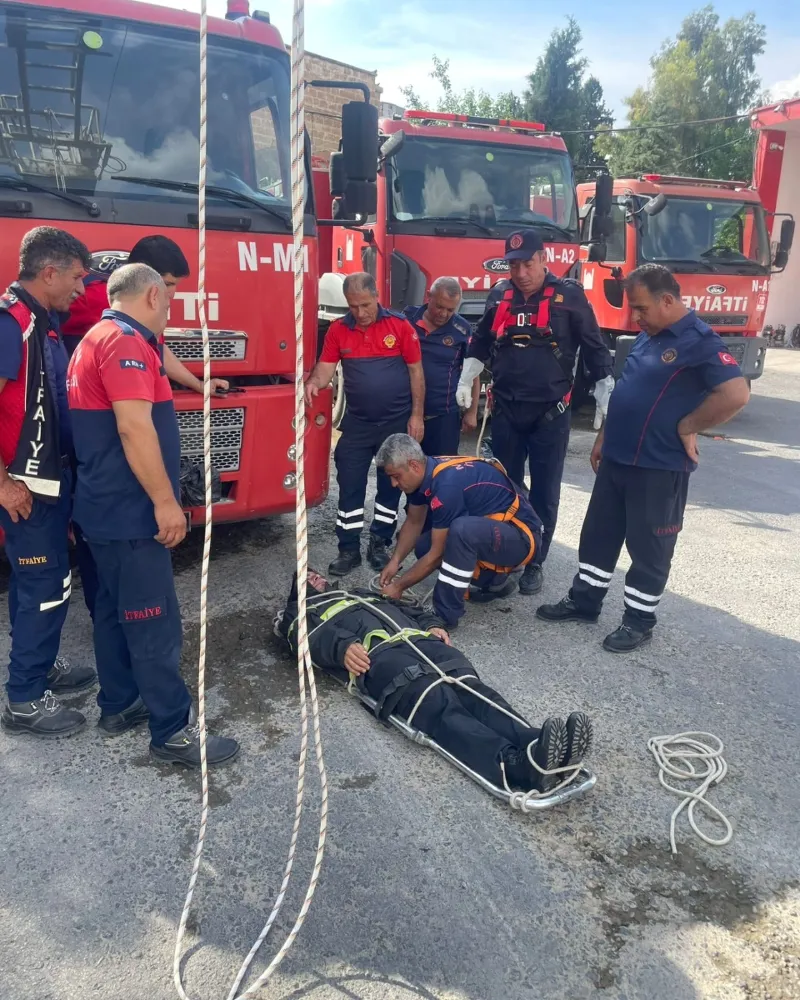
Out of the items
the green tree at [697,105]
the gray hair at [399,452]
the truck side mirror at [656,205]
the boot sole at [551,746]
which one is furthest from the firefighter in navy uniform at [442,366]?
the green tree at [697,105]

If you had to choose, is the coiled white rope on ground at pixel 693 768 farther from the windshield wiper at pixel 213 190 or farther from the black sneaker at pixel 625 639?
the windshield wiper at pixel 213 190

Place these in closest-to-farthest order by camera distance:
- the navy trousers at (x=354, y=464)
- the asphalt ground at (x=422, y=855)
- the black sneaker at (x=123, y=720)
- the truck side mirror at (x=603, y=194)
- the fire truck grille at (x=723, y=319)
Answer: the asphalt ground at (x=422, y=855), the black sneaker at (x=123, y=720), the navy trousers at (x=354, y=464), the truck side mirror at (x=603, y=194), the fire truck grille at (x=723, y=319)

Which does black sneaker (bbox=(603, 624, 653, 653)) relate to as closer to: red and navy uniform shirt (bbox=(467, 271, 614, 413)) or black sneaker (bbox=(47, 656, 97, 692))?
red and navy uniform shirt (bbox=(467, 271, 614, 413))

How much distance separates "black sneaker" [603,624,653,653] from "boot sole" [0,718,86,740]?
2.47 m

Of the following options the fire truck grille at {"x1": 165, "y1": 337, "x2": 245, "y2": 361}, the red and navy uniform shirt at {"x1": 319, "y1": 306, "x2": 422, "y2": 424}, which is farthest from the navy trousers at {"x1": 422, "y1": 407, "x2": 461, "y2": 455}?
the fire truck grille at {"x1": 165, "y1": 337, "x2": 245, "y2": 361}

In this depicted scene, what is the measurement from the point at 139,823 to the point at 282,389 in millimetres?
2264

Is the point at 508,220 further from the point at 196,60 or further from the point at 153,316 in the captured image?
the point at 153,316

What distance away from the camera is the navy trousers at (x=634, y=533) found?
12.1ft

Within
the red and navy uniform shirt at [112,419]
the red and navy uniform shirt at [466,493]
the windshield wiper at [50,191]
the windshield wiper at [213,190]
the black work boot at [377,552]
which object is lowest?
the black work boot at [377,552]

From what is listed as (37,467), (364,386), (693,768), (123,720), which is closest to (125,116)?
(364,386)

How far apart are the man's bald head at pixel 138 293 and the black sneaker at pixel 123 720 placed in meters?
1.50

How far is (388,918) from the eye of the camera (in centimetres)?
215

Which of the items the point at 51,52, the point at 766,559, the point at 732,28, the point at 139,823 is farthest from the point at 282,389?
the point at 732,28

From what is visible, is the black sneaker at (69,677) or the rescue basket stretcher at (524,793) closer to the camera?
the rescue basket stretcher at (524,793)
